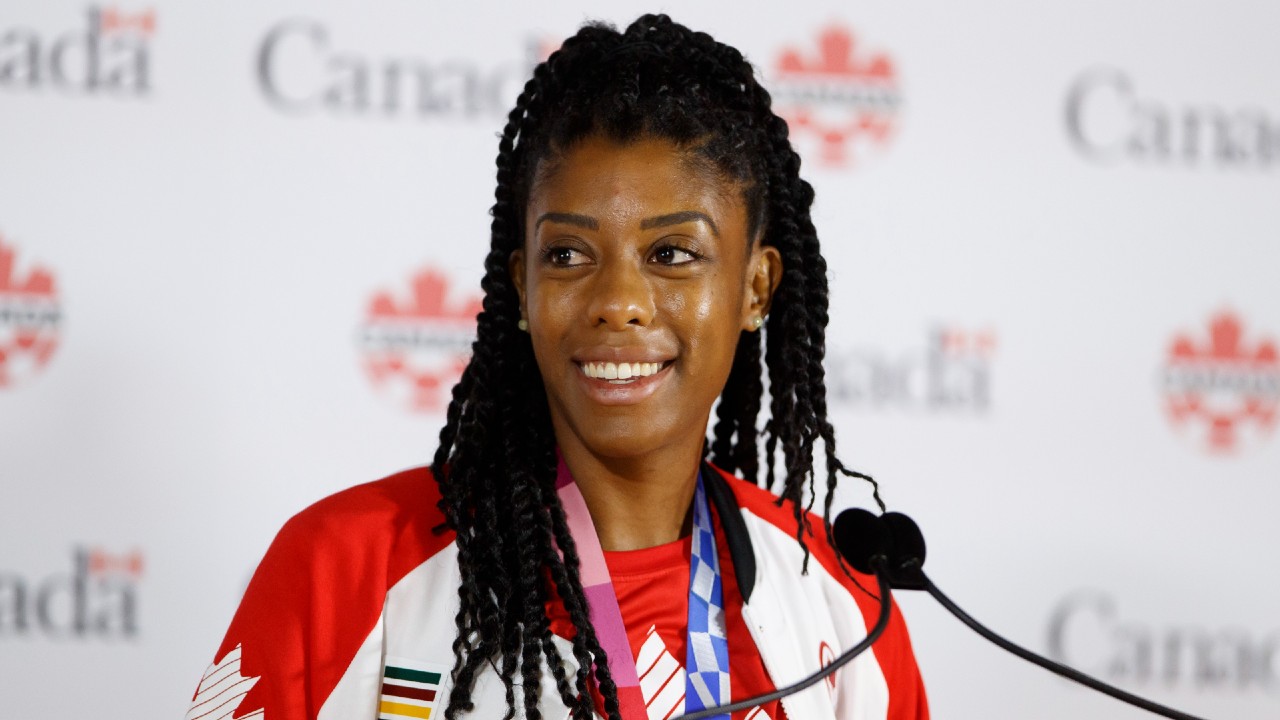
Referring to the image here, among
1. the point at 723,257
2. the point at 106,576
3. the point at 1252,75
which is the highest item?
the point at 1252,75

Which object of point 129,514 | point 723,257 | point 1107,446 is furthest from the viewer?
point 1107,446

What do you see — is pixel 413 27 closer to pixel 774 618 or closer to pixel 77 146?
pixel 77 146

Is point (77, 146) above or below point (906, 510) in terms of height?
above

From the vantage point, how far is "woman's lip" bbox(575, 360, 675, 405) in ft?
4.53

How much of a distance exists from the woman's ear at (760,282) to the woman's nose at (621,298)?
0.19 m

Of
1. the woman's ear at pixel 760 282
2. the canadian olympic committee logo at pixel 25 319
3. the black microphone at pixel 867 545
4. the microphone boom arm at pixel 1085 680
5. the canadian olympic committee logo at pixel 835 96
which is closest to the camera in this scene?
the microphone boom arm at pixel 1085 680

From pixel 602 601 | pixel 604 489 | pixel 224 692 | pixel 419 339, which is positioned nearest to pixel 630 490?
→ pixel 604 489

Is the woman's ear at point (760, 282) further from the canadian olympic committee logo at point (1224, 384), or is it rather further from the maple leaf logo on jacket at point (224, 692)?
the canadian olympic committee logo at point (1224, 384)

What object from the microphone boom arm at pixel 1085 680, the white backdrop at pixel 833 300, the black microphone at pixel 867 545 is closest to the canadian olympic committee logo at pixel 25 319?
the white backdrop at pixel 833 300

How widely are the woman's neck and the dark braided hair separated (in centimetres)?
4

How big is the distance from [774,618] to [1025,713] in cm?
105

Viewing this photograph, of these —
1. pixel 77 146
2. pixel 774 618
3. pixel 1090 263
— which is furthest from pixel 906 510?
pixel 77 146

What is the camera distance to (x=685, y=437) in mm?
1516

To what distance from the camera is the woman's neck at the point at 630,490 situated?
1496 millimetres
